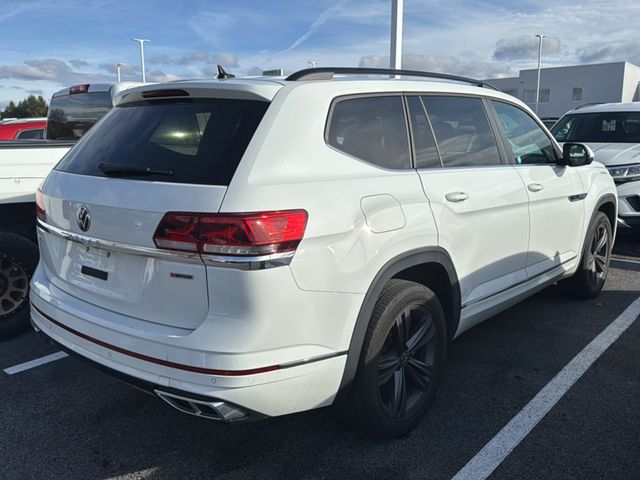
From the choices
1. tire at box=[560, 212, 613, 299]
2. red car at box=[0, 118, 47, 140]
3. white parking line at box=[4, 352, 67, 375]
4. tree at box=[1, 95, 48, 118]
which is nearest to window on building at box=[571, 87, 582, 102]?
tree at box=[1, 95, 48, 118]

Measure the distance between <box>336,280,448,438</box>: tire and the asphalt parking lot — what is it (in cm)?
16

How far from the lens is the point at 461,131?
3.42 m

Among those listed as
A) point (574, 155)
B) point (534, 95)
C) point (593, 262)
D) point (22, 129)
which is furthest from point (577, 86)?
point (574, 155)

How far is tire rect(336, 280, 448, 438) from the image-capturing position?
262cm

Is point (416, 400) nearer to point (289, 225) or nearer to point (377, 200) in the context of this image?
point (377, 200)

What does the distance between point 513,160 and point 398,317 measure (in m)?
1.64

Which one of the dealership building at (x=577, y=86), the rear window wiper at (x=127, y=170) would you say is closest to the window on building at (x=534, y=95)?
the dealership building at (x=577, y=86)

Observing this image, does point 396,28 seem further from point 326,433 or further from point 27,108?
point 27,108

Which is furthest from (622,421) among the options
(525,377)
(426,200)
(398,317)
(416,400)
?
(426,200)

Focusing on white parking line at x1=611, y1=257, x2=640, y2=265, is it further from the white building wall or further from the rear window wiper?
the white building wall

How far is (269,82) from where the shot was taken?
2545 millimetres

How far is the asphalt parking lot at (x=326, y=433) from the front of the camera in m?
2.70

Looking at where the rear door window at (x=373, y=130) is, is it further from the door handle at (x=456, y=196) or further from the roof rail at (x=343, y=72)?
the door handle at (x=456, y=196)

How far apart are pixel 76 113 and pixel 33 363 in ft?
11.1
